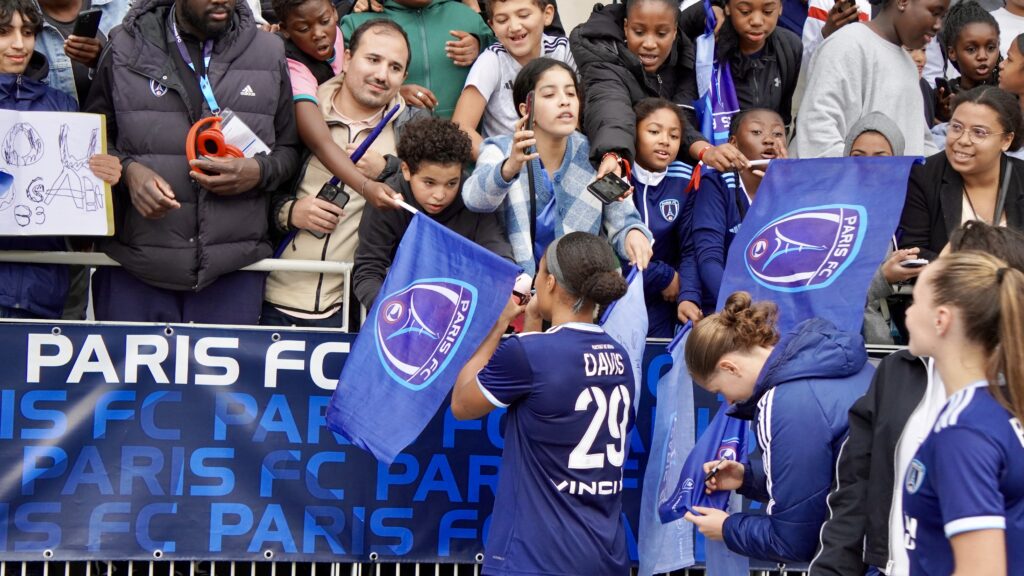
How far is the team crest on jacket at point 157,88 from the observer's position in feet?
21.8

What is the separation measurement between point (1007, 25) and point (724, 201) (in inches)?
134

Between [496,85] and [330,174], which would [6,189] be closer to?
[330,174]

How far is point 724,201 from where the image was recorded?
7344 millimetres

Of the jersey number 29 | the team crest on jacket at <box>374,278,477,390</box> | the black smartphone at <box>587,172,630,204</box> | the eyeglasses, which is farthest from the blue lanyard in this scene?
the eyeglasses

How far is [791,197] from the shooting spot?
6.64 metres

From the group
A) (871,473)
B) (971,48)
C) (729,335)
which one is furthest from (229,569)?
(971,48)

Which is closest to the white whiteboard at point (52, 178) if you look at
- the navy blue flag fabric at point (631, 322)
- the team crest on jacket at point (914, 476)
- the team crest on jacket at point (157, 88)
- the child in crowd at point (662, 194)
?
the team crest on jacket at point (157, 88)

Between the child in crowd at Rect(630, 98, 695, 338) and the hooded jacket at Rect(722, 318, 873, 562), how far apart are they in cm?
216

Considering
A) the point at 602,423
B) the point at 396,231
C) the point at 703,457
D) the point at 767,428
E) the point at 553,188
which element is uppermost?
the point at 553,188

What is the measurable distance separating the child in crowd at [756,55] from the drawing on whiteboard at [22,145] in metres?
3.62

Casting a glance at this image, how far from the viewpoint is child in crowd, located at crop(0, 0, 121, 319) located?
21.5 ft

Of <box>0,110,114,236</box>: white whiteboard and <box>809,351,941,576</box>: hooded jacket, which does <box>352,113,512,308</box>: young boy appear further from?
<box>809,351,941,576</box>: hooded jacket

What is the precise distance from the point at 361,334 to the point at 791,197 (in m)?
2.17

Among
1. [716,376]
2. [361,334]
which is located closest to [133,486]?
[361,334]
